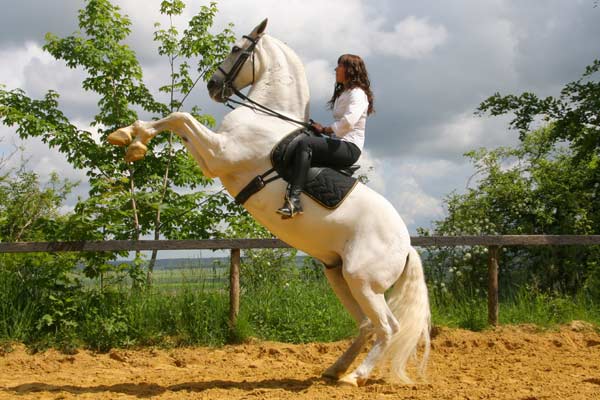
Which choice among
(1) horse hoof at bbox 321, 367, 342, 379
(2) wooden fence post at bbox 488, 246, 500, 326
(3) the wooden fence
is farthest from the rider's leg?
(2) wooden fence post at bbox 488, 246, 500, 326

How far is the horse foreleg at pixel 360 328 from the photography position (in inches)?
205

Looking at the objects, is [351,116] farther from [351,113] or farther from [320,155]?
[320,155]

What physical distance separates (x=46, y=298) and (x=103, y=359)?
3.97ft

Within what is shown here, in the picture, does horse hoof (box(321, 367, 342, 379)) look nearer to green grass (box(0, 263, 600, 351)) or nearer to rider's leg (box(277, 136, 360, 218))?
rider's leg (box(277, 136, 360, 218))

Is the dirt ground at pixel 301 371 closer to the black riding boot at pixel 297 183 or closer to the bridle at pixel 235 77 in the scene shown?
the black riding boot at pixel 297 183

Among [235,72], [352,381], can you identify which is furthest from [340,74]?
[352,381]

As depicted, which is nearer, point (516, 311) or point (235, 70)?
point (235, 70)

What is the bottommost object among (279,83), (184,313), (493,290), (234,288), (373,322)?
(184,313)

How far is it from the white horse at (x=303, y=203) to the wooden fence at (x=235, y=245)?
2.31 meters

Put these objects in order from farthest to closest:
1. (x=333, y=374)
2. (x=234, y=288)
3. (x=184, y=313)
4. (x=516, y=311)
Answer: (x=516, y=311)
(x=234, y=288)
(x=184, y=313)
(x=333, y=374)

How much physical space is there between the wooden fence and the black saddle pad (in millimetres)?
2510

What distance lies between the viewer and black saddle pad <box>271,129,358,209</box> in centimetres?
466

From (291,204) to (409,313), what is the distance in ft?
4.77

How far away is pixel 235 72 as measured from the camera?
15.9ft
